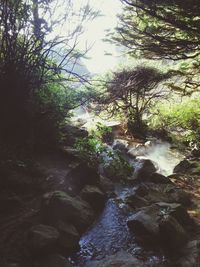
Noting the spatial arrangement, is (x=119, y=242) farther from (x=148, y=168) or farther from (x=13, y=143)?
(x=148, y=168)

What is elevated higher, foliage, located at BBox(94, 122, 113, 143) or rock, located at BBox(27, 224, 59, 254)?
foliage, located at BBox(94, 122, 113, 143)

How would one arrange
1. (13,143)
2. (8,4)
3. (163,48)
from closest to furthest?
(8,4) < (13,143) < (163,48)

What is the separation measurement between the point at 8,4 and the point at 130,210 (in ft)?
13.9

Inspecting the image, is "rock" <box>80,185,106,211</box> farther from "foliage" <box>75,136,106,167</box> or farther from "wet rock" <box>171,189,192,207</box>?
"wet rock" <box>171,189,192,207</box>

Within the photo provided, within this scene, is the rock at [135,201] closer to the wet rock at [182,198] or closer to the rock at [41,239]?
the wet rock at [182,198]

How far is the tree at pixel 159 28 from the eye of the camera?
5.61 m

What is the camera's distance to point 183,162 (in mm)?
9125


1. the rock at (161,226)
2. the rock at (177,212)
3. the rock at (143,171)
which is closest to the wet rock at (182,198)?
the rock at (177,212)

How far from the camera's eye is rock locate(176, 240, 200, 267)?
4211 mm

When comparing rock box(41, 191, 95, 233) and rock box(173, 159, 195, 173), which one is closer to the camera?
rock box(41, 191, 95, 233)

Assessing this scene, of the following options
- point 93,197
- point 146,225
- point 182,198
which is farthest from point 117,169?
point 146,225

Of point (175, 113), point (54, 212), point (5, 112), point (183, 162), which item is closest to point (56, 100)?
point (5, 112)

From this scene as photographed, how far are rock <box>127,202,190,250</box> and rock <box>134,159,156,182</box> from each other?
2.50 meters

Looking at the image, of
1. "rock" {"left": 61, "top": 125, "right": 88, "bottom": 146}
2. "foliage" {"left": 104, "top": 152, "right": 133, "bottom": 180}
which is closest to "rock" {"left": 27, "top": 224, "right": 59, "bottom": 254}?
"rock" {"left": 61, "top": 125, "right": 88, "bottom": 146}
